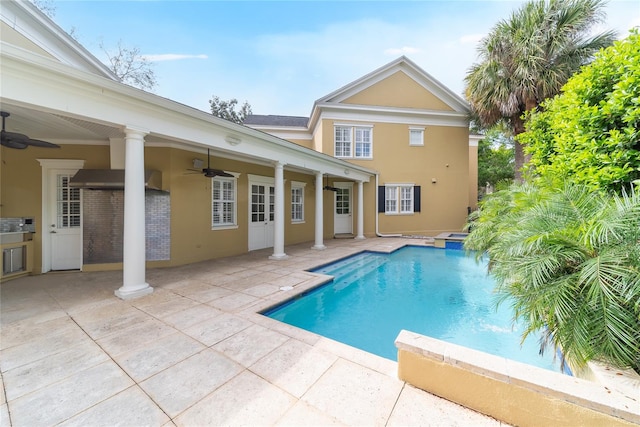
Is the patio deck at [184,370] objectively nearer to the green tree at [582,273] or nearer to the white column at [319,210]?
the green tree at [582,273]

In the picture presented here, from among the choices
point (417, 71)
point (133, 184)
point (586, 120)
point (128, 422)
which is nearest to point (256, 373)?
point (128, 422)

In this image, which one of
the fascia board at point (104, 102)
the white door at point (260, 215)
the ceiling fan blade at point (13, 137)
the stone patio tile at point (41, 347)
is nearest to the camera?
the stone patio tile at point (41, 347)

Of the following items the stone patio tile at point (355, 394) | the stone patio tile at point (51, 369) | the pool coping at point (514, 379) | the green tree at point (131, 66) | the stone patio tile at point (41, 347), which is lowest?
the stone patio tile at point (355, 394)

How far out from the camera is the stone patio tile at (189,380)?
6.64ft

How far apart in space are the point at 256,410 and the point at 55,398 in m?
1.74

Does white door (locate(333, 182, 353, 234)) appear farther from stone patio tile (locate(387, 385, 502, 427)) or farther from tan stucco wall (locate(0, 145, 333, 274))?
stone patio tile (locate(387, 385, 502, 427))

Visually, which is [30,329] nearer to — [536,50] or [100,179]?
[100,179]

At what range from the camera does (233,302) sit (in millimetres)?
4168

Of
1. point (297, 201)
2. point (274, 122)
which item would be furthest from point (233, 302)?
point (274, 122)

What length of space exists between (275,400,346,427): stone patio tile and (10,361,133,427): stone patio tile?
1.54 metres

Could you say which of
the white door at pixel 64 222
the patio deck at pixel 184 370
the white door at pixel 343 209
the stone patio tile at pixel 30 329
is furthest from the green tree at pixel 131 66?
the stone patio tile at pixel 30 329

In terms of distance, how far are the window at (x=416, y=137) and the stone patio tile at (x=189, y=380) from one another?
13.3 m

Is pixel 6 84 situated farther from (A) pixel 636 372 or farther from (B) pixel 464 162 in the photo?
(B) pixel 464 162

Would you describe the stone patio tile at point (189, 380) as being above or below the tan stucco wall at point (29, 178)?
below
